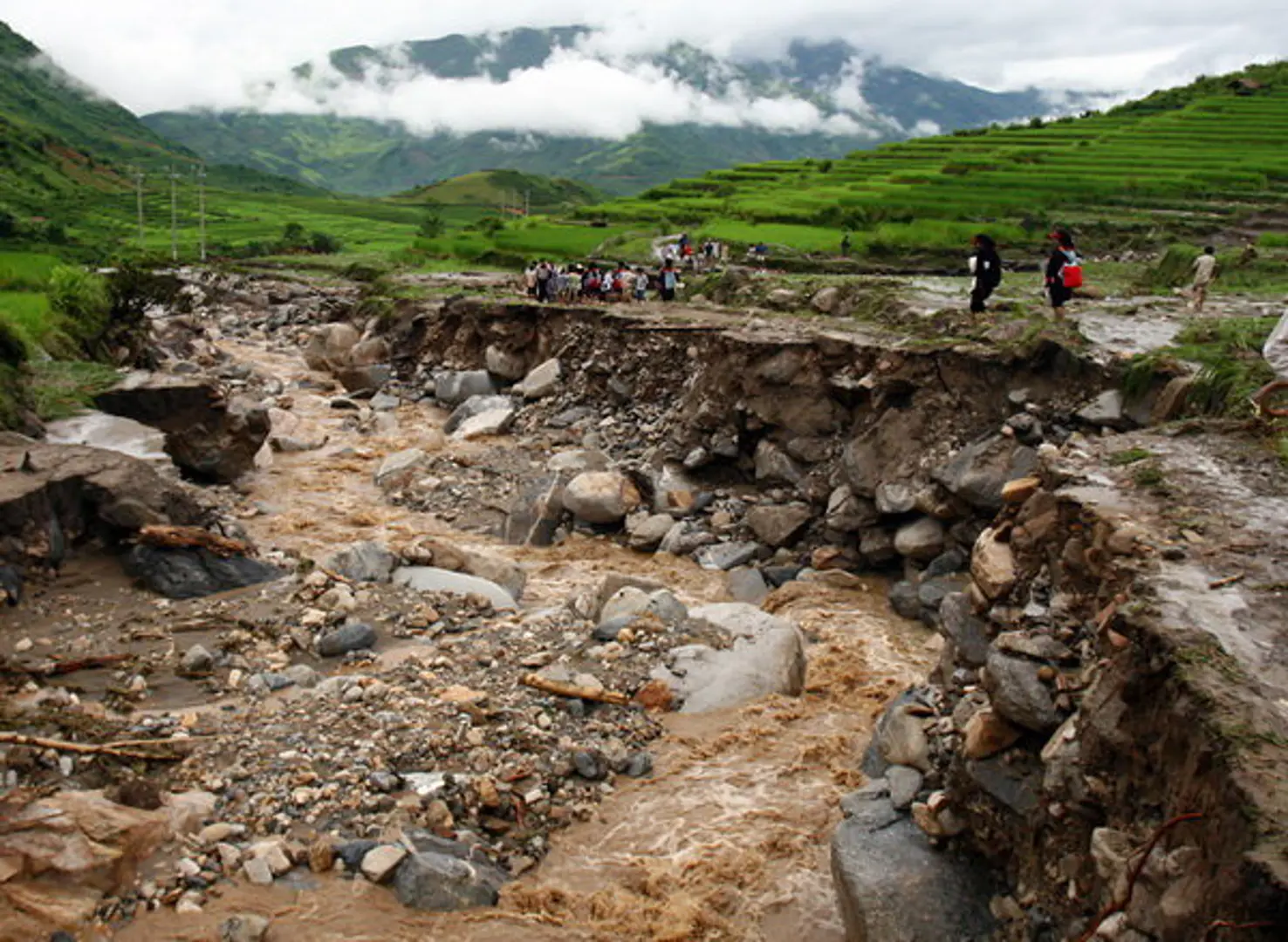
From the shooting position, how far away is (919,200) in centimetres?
3791

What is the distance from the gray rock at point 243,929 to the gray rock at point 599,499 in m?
10.3

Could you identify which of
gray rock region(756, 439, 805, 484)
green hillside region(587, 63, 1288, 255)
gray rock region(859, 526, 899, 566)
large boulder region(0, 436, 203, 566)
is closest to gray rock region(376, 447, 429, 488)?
large boulder region(0, 436, 203, 566)

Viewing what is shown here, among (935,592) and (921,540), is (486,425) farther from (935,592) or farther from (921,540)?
(935,592)

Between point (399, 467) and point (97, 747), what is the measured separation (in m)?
11.4

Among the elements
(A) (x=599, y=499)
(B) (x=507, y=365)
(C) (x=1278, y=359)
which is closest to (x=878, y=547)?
(A) (x=599, y=499)

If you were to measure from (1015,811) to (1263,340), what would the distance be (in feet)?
31.3

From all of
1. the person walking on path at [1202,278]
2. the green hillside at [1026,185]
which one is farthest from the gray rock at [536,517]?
the green hillside at [1026,185]

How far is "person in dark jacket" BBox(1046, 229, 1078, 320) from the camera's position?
13.9 meters

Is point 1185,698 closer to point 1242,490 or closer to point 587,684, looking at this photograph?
point 1242,490

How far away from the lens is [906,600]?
13.0m

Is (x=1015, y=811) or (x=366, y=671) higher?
(x=1015, y=811)

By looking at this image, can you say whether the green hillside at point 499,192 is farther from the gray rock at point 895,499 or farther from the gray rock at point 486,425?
the gray rock at point 895,499

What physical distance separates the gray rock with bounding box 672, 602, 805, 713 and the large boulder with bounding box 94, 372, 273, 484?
10.9 meters

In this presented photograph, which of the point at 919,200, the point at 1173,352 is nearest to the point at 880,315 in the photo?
the point at 1173,352
